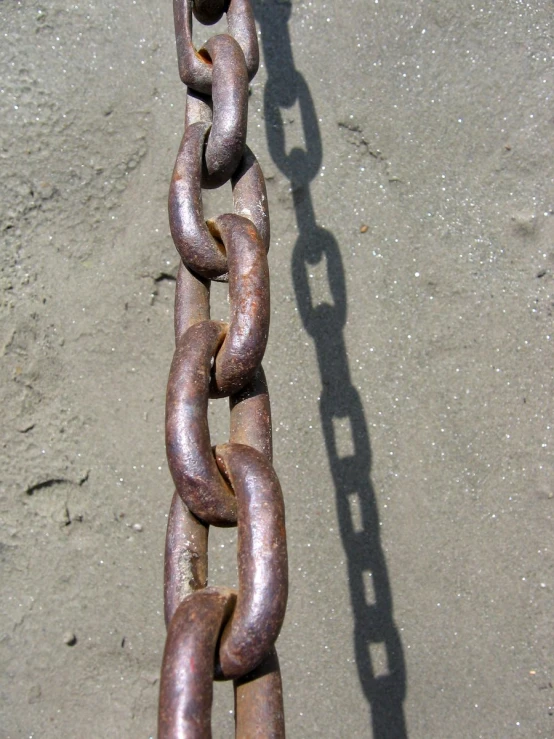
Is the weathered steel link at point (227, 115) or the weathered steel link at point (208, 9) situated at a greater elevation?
the weathered steel link at point (208, 9)

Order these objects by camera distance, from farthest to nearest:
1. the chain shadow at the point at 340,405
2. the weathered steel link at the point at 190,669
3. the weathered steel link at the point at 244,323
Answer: the chain shadow at the point at 340,405 → the weathered steel link at the point at 244,323 → the weathered steel link at the point at 190,669

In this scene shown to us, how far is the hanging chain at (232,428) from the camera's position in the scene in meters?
0.40

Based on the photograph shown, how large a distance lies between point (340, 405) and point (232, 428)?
64 cm

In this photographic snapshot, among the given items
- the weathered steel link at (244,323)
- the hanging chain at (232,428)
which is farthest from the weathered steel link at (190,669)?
the weathered steel link at (244,323)

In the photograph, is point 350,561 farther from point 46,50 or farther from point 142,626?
point 46,50

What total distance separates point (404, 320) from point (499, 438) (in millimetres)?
265

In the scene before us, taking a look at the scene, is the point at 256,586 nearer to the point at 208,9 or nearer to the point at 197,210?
the point at 197,210

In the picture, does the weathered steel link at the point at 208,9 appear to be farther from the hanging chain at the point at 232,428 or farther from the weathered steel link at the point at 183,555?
the weathered steel link at the point at 183,555

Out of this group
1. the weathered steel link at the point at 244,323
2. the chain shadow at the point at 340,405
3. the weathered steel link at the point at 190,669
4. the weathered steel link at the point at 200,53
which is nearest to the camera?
the weathered steel link at the point at 190,669

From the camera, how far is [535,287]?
1.16 metres

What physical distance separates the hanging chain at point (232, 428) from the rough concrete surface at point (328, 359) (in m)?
0.57

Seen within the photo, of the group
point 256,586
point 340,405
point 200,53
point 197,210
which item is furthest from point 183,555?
point 340,405

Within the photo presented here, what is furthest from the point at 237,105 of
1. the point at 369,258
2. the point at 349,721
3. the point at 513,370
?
the point at 349,721

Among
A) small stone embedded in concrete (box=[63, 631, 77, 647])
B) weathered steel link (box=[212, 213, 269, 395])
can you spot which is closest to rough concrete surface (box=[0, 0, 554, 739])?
small stone embedded in concrete (box=[63, 631, 77, 647])
